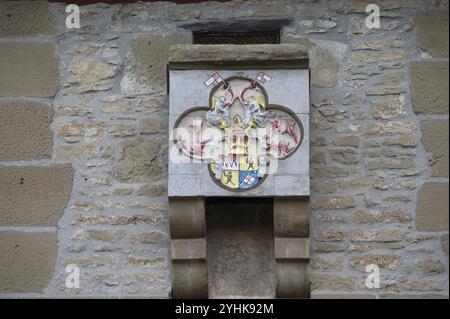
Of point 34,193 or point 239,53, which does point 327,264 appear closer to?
point 239,53

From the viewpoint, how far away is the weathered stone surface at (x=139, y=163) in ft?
18.9

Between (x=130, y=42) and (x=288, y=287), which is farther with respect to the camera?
(x=130, y=42)

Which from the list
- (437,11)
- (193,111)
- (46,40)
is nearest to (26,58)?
(46,40)

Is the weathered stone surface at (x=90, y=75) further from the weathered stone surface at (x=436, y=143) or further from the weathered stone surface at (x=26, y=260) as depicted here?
the weathered stone surface at (x=436, y=143)

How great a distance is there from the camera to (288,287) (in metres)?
5.53

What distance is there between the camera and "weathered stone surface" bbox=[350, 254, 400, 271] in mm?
5613

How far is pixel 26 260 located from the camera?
5680mm

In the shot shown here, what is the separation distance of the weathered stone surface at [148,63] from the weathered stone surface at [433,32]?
128cm

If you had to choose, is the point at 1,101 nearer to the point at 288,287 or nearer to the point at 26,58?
the point at 26,58

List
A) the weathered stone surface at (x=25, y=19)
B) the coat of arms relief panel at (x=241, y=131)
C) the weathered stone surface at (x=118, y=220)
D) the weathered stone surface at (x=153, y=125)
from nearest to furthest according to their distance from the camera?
the coat of arms relief panel at (x=241, y=131), the weathered stone surface at (x=118, y=220), the weathered stone surface at (x=153, y=125), the weathered stone surface at (x=25, y=19)

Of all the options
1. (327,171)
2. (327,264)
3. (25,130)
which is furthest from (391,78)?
(25,130)

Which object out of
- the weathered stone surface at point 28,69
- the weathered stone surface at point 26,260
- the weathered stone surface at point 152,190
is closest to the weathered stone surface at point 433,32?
the weathered stone surface at point 152,190

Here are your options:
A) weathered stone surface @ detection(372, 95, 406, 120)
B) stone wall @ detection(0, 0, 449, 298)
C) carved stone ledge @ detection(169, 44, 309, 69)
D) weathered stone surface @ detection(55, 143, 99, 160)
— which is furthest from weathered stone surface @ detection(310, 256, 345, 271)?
weathered stone surface @ detection(55, 143, 99, 160)

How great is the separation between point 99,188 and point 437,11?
2.10 meters
